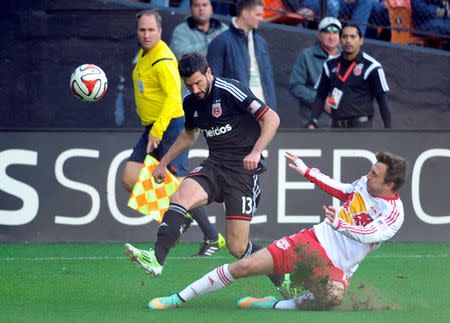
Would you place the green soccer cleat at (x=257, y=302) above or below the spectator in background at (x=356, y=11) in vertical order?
below

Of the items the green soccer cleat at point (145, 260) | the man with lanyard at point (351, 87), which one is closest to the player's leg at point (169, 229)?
the green soccer cleat at point (145, 260)

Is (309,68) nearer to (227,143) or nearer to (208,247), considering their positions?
(208,247)

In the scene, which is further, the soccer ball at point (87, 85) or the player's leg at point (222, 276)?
the soccer ball at point (87, 85)

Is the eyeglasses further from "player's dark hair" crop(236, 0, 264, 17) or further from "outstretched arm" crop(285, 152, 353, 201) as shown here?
"outstretched arm" crop(285, 152, 353, 201)

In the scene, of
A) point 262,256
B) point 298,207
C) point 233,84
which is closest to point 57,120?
point 298,207

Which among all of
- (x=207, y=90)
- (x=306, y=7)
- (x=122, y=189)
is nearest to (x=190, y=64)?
(x=207, y=90)

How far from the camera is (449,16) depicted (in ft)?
48.0

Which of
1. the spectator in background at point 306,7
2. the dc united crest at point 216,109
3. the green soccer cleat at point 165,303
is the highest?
the spectator in background at point 306,7

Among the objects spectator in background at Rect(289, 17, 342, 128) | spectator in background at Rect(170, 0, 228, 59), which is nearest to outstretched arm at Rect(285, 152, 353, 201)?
spectator in background at Rect(170, 0, 228, 59)

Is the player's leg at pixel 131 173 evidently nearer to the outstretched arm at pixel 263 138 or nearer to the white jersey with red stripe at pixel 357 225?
the outstretched arm at pixel 263 138

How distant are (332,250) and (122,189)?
4494mm

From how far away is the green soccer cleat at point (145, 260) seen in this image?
7.56 meters

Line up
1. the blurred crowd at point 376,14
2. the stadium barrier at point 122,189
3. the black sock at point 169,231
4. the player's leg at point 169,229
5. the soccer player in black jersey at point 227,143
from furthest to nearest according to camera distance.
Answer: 1. the blurred crowd at point 376,14
2. the stadium barrier at point 122,189
3. the soccer player in black jersey at point 227,143
4. the black sock at point 169,231
5. the player's leg at point 169,229

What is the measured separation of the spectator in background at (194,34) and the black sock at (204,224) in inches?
105
